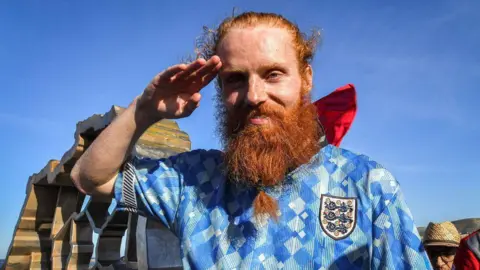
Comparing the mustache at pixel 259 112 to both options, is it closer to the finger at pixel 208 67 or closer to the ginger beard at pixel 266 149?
the ginger beard at pixel 266 149

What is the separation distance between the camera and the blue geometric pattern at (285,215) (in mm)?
1464

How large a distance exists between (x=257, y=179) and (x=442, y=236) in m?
3.16

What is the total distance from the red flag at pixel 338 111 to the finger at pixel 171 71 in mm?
788

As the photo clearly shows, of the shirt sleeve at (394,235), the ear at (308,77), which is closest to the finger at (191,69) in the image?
the ear at (308,77)

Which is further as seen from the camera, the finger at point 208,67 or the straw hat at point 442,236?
the straw hat at point 442,236

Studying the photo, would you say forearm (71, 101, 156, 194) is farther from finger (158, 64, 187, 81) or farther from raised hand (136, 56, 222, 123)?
finger (158, 64, 187, 81)

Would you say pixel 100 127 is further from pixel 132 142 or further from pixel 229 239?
pixel 229 239

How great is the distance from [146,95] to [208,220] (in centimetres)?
51

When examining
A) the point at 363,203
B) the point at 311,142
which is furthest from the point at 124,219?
the point at 363,203

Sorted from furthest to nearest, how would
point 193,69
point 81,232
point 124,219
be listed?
point 81,232, point 124,219, point 193,69

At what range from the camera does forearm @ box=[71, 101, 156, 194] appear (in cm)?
167

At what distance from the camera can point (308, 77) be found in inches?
79.7

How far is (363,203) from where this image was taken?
1528 millimetres

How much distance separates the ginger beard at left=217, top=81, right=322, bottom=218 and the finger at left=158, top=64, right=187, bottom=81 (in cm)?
29
